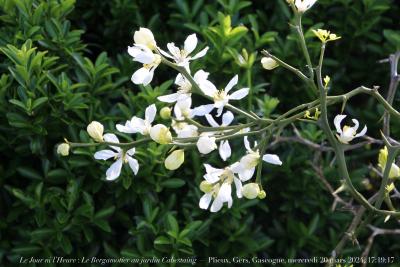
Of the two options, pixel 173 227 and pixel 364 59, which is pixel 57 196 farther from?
pixel 364 59

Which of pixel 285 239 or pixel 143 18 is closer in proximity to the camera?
pixel 285 239

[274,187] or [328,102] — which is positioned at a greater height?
[328,102]

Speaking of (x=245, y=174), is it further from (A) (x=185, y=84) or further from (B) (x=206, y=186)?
(A) (x=185, y=84)

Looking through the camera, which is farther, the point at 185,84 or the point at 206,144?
the point at 185,84

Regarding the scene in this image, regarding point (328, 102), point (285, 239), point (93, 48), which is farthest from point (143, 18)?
point (328, 102)

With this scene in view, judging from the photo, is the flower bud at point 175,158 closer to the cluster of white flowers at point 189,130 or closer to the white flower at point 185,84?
the cluster of white flowers at point 189,130

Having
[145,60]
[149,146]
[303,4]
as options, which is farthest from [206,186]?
[149,146]

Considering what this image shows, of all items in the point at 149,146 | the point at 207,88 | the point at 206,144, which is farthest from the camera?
the point at 149,146

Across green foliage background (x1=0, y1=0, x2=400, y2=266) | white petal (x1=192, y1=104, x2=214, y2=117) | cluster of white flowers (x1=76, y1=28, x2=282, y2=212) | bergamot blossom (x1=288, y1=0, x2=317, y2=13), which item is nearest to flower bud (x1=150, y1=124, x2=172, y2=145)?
cluster of white flowers (x1=76, y1=28, x2=282, y2=212)
